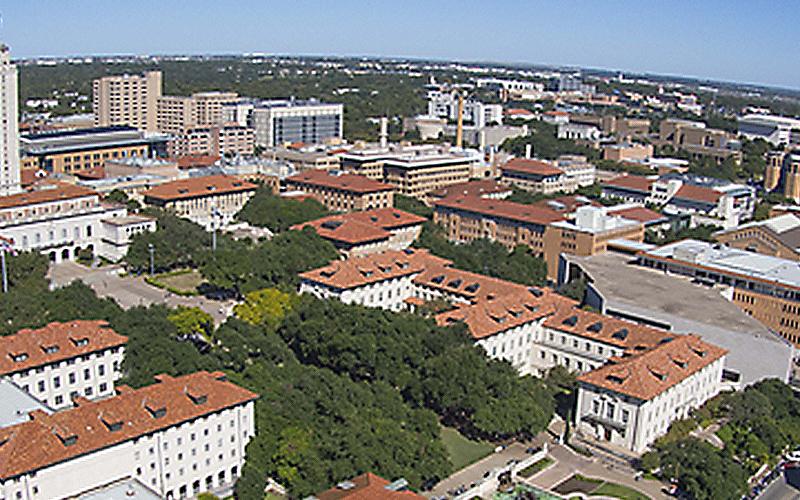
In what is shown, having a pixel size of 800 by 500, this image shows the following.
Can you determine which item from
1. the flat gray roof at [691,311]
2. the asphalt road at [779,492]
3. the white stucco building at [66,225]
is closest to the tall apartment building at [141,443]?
the asphalt road at [779,492]

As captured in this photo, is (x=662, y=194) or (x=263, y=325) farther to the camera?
(x=662, y=194)

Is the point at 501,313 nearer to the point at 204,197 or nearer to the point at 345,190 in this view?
the point at 345,190

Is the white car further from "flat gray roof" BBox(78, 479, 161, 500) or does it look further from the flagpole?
the flagpole

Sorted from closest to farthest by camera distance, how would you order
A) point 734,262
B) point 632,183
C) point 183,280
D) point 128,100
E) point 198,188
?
point 734,262, point 183,280, point 198,188, point 632,183, point 128,100

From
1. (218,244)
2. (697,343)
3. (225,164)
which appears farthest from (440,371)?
(225,164)

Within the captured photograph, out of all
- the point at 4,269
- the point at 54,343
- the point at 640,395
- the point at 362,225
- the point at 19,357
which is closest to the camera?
the point at 19,357

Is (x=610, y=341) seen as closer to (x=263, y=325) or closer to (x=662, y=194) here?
(x=263, y=325)

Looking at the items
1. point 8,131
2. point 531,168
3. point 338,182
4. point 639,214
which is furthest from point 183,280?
point 531,168

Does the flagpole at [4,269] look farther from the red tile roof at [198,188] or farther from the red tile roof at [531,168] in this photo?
the red tile roof at [531,168]
